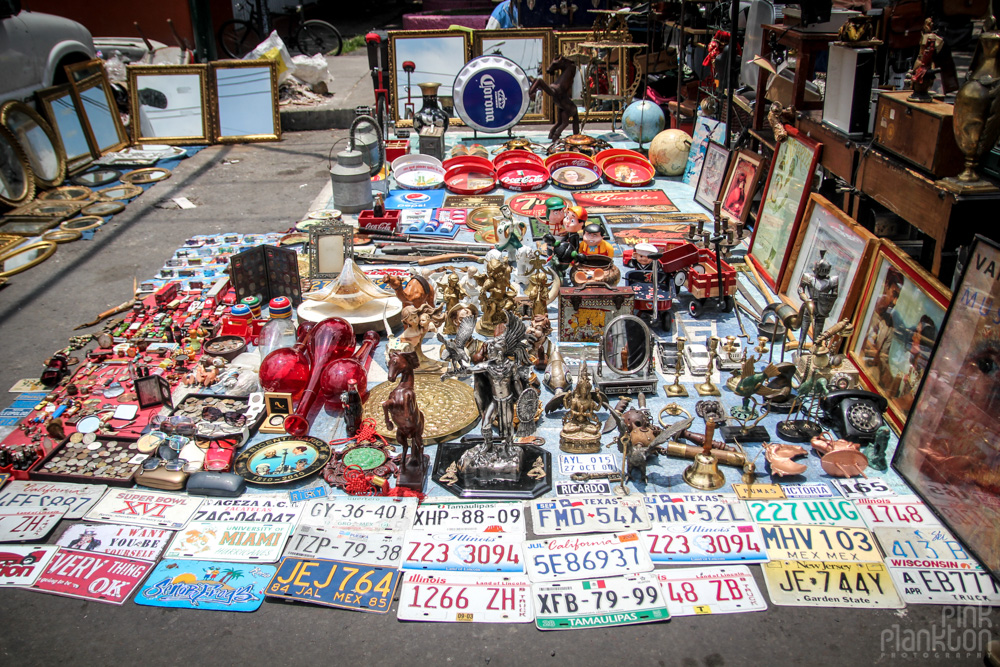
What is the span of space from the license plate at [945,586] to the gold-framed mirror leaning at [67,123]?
10.7 meters

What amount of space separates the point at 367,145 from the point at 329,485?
20.2 feet

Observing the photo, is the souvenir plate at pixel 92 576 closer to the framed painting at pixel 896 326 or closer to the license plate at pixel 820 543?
the license plate at pixel 820 543

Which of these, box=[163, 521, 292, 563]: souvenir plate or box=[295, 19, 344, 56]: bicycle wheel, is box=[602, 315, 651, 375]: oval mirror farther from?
box=[295, 19, 344, 56]: bicycle wheel

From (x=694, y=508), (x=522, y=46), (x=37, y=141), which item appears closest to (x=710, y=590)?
(x=694, y=508)

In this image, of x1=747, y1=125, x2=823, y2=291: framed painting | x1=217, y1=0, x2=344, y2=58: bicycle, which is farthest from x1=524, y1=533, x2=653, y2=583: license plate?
x1=217, y1=0, x2=344, y2=58: bicycle

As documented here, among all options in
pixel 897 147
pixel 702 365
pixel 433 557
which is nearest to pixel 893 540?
pixel 702 365

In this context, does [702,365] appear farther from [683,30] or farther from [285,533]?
[683,30]

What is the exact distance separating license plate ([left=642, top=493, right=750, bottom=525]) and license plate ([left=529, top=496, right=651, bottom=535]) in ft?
0.27

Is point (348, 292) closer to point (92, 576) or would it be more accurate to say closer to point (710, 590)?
point (92, 576)

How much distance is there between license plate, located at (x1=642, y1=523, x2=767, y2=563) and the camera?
378 cm

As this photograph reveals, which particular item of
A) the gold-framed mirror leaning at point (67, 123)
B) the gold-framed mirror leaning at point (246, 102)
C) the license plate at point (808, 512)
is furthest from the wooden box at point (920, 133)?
the gold-framed mirror leaning at point (67, 123)

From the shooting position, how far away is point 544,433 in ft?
15.8

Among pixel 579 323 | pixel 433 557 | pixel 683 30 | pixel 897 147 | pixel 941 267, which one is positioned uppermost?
pixel 683 30

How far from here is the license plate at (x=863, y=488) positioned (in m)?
4.15
